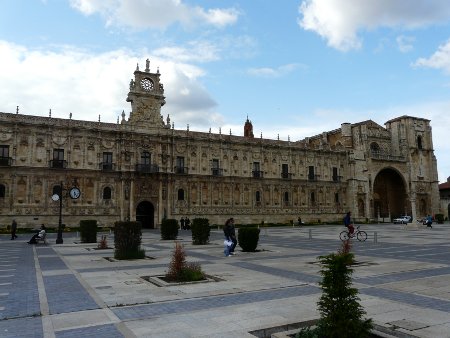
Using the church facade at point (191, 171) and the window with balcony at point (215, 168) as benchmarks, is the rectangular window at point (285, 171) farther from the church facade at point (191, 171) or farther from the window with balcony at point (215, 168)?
the window with balcony at point (215, 168)

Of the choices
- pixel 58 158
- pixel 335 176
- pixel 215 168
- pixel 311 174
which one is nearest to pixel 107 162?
pixel 58 158

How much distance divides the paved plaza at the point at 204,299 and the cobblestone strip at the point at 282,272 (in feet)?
0.11

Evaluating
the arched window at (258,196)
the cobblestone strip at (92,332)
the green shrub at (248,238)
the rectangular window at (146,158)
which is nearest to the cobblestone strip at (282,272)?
the green shrub at (248,238)

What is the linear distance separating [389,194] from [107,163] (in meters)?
50.6

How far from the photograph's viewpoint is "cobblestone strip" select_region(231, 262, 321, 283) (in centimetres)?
1049

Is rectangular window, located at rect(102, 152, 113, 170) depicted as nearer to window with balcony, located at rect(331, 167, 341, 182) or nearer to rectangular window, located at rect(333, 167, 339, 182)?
window with balcony, located at rect(331, 167, 341, 182)

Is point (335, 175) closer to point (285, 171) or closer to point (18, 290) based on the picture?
point (285, 171)

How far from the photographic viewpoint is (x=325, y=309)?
4.85m

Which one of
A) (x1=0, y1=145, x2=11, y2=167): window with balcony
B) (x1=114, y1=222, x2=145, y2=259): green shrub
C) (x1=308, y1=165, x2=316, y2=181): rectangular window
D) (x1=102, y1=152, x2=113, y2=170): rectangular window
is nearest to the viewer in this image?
(x1=114, y1=222, x2=145, y2=259): green shrub

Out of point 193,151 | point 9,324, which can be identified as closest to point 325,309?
point 9,324

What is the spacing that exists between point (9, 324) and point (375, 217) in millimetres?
68301

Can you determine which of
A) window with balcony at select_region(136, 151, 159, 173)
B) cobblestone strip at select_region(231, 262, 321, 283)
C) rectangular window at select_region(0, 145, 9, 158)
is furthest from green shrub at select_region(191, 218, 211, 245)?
rectangular window at select_region(0, 145, 9, 158)

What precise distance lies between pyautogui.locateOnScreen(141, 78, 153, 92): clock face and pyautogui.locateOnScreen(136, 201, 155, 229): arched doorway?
14.5m

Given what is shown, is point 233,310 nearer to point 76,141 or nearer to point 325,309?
point 325,309
